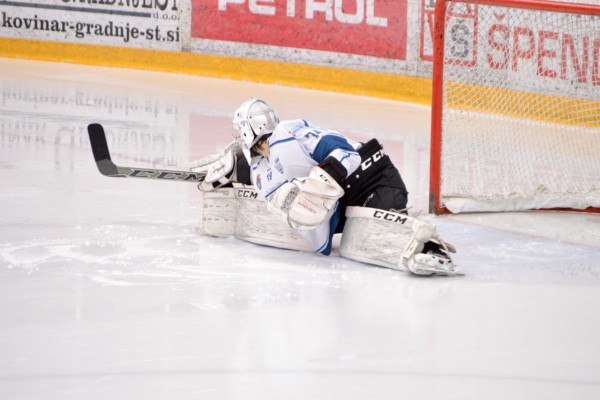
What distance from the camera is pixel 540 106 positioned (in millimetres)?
5582

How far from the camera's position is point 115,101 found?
304 inches

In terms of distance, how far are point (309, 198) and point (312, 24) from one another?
16.9 feet

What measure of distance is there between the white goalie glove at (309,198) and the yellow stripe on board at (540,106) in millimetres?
1886

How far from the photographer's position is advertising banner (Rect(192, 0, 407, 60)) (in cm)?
836

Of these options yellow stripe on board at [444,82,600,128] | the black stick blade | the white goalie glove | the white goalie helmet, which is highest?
yellow stripe on board at [444,82,600,128]

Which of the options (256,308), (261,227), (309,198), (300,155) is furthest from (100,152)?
(256,308)

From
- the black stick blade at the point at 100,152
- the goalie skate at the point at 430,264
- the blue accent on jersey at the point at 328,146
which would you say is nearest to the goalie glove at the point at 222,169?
the blue accent on jersey at the point at 328,146

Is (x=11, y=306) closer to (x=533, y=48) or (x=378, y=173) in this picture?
(x=378, y=173)

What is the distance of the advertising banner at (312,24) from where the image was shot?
8357 millimetres

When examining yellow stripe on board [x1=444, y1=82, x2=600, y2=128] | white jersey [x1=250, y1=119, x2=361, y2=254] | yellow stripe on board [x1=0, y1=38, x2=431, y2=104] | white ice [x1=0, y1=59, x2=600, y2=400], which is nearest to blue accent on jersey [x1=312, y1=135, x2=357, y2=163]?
white jersey [x1=250, y1=119, x2=361, y2=254]

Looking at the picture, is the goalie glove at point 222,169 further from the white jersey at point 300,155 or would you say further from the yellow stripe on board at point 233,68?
the yellow stripe on board at point 233,68

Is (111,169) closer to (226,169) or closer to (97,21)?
(226,169)

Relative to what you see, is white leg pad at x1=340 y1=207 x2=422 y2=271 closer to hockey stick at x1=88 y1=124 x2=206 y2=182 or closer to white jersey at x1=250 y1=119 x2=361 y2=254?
white jersey at x1=250 y1=119 x2=361 y2=254

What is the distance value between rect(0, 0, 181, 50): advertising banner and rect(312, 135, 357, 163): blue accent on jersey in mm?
5485
